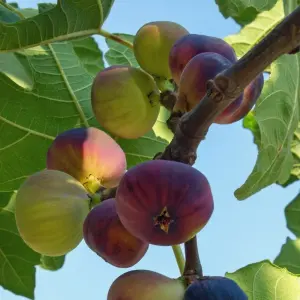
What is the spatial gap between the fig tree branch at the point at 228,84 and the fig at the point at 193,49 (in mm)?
267

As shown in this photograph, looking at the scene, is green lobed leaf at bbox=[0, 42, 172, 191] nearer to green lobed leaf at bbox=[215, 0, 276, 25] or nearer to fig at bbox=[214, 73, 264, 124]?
green lobed leaf at bbox=[215, 0, 276, 25]

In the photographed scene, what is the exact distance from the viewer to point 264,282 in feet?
5.00

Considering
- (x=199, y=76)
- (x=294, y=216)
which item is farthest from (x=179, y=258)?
(x=294, y=216)

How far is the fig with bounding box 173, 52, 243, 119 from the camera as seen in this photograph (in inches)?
45.2

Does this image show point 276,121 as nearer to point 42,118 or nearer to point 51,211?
point 51,211

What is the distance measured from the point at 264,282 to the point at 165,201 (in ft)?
2.16

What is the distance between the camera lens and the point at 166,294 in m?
1.07

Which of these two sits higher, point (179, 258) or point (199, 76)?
point (199, 76)

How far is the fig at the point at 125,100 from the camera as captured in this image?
54.0 inches

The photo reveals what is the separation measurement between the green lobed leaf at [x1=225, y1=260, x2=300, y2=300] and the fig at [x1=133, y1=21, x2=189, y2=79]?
1.54 feet

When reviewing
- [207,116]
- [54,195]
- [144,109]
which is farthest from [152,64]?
[207,116]

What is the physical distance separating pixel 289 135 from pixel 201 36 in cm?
29

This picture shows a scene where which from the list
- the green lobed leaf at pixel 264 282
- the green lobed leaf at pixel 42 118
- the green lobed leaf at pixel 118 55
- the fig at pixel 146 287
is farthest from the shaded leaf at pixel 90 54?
the fig at pixel 146 287

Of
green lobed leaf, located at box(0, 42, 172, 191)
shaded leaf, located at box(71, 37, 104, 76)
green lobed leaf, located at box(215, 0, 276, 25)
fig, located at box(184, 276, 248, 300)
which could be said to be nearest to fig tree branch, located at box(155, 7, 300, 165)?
fig, located at box(184, 276, 248, 300)
